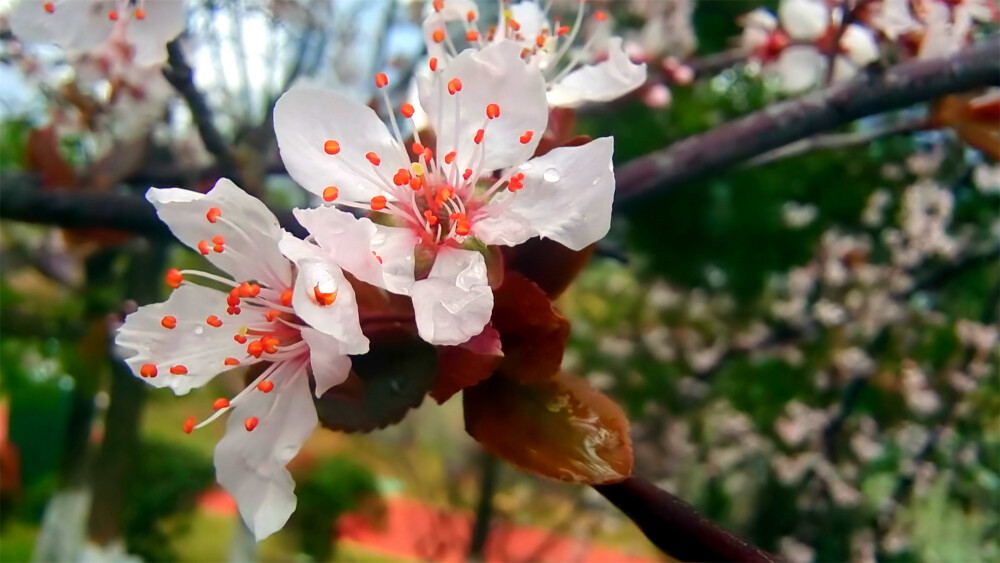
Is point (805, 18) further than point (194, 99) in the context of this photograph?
Yes

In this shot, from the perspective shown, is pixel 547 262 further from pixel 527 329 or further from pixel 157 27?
pixel 157 27

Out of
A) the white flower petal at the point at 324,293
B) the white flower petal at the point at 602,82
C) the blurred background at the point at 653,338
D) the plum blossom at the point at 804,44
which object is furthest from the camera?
the blurred background at the point at 653,338

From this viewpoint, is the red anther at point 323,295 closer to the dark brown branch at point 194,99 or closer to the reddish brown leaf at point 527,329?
the reddish brown leaf at point 527,329

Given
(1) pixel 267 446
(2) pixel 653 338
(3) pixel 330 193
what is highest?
Answer: (3) pixel 330 193

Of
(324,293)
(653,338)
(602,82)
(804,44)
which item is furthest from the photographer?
(653,338)

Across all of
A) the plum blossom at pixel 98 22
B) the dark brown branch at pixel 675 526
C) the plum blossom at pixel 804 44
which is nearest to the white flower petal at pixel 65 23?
the plum blossom at pixel 98 22

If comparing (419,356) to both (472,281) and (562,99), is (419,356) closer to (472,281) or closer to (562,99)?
(472,281)

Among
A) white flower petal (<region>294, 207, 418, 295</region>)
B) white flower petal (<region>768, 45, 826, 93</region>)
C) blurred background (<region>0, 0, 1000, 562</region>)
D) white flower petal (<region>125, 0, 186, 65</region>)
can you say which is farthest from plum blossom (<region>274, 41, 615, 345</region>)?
white flower petal (<region>768, 45, 826, 93</region>)

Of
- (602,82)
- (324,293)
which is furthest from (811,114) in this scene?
(324,293)
